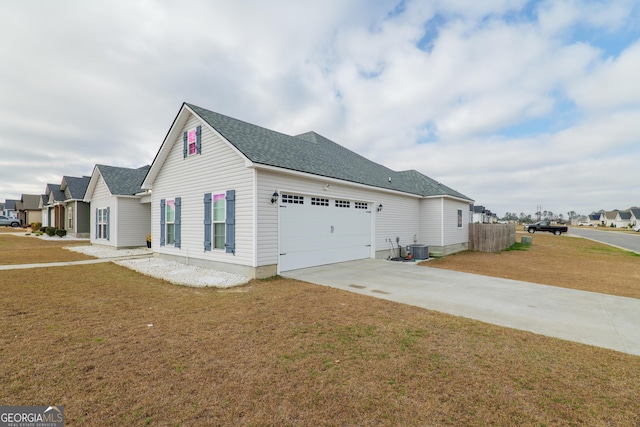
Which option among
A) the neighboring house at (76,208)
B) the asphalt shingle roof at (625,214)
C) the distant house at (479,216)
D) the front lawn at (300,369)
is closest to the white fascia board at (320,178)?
the front lawn at (300,369)

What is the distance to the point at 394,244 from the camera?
13938mm

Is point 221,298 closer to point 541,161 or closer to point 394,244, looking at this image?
point 394,244

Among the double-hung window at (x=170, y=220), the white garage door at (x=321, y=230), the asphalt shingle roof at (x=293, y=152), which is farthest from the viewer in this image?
the double-hung window at (x=170, y=220)

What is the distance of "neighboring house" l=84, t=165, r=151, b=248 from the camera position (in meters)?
16.1

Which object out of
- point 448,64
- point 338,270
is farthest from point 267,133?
point 448,64

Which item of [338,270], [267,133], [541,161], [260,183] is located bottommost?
[338,270]

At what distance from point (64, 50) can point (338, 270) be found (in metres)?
13.0

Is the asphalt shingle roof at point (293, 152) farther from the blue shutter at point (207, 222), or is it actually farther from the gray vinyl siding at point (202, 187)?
the blue shutter at point (207, 222)

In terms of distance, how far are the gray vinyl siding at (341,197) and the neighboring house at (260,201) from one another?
3 cm

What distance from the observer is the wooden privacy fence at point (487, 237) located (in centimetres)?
1731

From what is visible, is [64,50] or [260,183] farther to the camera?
[64,50]

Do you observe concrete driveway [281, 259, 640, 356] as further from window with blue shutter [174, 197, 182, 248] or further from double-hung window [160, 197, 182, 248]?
double-hung window [160, 197, 182, 248]

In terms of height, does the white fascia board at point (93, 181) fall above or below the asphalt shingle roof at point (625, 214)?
above

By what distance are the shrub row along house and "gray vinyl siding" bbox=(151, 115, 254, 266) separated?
0.04 meters
